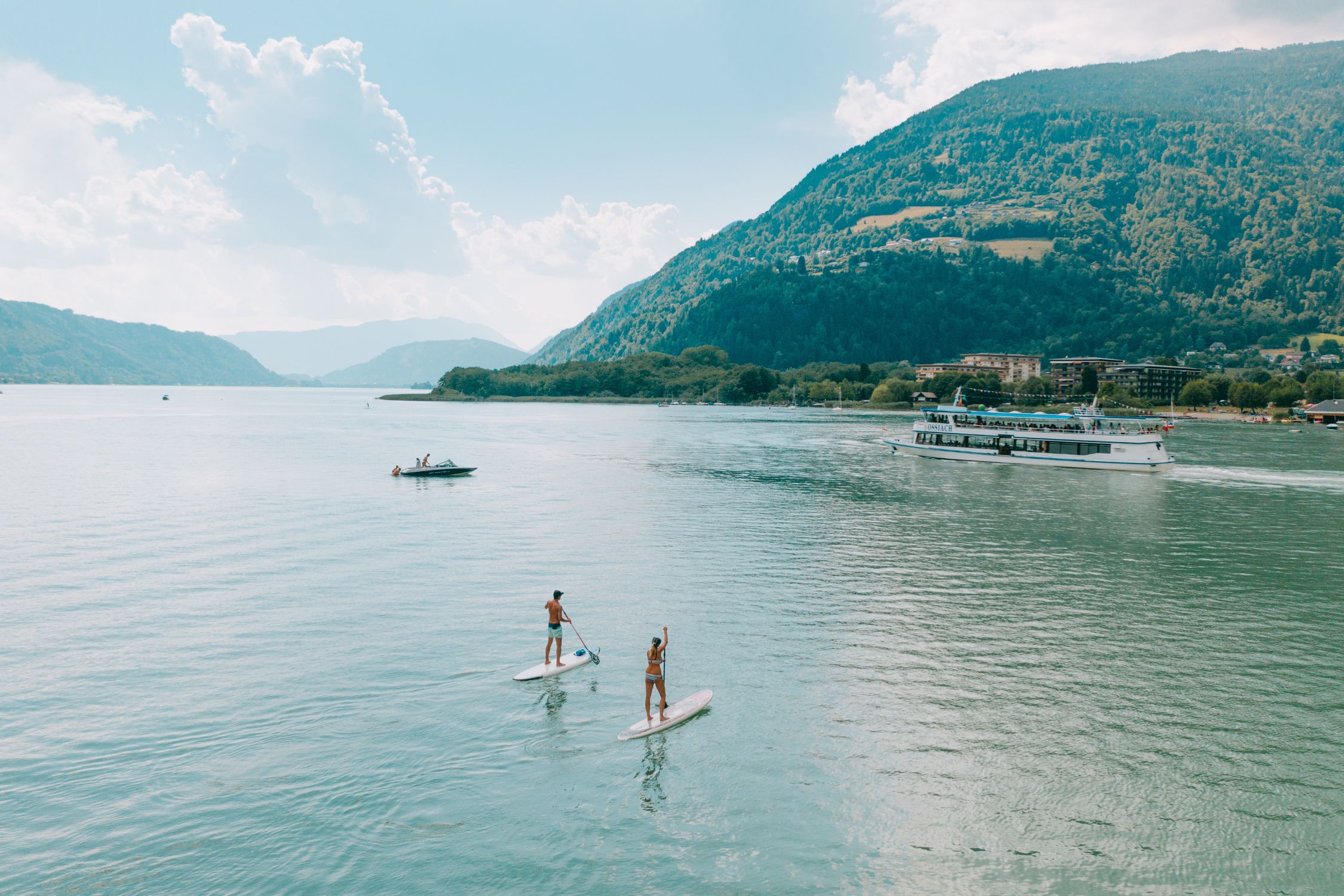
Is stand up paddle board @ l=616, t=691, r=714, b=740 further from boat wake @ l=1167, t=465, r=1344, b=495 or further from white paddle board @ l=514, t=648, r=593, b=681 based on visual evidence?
boat wake @ l=1167, t=465, r=1344, b=495

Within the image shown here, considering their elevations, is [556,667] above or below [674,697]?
above

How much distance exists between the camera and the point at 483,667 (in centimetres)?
2983

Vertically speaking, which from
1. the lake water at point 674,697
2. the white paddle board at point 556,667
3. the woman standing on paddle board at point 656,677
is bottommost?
the lake water at point 674,697

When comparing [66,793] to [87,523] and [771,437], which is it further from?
[771,437]

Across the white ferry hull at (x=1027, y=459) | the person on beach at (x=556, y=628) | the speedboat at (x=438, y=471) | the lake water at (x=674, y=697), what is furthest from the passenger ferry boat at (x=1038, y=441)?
the person on beach at (x=556, y=628)

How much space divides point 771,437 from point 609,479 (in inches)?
3253

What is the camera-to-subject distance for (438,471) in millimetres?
93938

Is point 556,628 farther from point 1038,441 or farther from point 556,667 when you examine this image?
point 1038,441

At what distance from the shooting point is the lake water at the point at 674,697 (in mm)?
18375

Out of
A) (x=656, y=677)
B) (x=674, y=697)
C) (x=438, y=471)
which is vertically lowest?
(x=674, y=697)

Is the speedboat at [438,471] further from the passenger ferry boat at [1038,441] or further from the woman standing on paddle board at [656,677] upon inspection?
the passenger ferry boat at [1038,441]

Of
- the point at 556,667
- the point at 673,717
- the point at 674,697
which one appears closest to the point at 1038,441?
the point at 674,697

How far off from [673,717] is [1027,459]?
10848cm

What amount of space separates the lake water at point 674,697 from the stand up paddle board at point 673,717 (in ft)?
1.60
